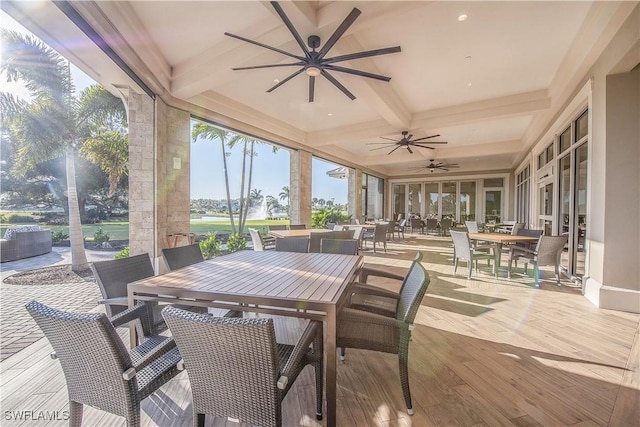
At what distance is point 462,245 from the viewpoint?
486cm

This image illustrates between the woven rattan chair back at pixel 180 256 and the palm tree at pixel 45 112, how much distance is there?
11.9ft

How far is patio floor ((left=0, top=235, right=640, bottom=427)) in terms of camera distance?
5.27ft

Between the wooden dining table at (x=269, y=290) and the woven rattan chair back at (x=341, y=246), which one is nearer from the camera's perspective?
the wooden dining table at (x=269, y=290)

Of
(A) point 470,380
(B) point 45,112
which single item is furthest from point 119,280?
(B) point 45,112

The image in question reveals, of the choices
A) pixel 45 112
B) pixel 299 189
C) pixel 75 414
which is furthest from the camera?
pixel 299 189

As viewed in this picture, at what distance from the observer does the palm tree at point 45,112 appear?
420 cm

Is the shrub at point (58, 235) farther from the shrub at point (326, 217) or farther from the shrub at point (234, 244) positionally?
the shrub at point (326, 217)

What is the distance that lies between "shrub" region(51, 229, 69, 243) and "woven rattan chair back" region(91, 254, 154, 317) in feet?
21.8

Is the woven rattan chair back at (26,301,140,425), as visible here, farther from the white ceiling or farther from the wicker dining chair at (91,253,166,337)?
the white ceiling

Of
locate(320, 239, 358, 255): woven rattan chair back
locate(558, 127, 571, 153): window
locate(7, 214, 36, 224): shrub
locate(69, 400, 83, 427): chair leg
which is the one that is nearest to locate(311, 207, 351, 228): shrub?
locate(320, 239, 358, 255): woven rattan chair back

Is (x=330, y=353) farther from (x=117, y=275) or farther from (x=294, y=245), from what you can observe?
(x=294, y=245)

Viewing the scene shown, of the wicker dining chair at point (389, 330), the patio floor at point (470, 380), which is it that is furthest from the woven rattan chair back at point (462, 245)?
the wicker dining chair at point (389, 330)

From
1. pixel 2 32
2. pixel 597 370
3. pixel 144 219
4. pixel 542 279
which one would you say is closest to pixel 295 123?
pixel 144 219

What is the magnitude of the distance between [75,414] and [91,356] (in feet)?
1.43
